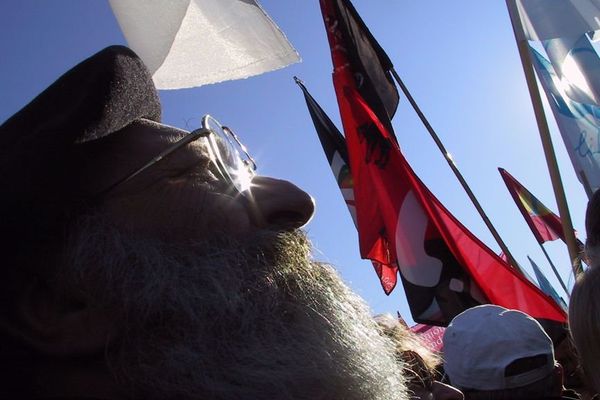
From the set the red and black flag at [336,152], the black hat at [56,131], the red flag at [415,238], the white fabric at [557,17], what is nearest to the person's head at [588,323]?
the black hat at [56,131]

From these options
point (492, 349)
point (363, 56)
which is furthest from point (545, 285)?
point (492, 349)

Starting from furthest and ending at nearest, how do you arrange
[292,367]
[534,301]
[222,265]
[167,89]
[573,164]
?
[573,164] < [534,301] < [167,89] < [222,265] < [292,367]

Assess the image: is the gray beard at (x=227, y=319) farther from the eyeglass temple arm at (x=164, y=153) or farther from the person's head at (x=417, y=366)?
the person's head at (x=417, y=366)

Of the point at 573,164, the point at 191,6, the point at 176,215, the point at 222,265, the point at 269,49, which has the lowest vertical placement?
the point at 573,164

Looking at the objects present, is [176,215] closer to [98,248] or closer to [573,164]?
[98,248]

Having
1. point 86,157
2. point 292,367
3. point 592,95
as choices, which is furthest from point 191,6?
point 592,95

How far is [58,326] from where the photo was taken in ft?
3.80

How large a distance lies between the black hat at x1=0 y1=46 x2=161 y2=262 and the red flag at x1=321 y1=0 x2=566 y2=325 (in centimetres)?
306

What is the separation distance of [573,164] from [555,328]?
116 cm

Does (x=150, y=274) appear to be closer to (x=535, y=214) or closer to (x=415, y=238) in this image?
(x=415, y=238)

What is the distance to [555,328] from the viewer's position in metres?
4.02

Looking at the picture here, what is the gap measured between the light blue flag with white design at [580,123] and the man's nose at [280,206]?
3455mm

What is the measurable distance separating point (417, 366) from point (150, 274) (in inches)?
62.3

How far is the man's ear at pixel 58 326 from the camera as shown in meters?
1.15
